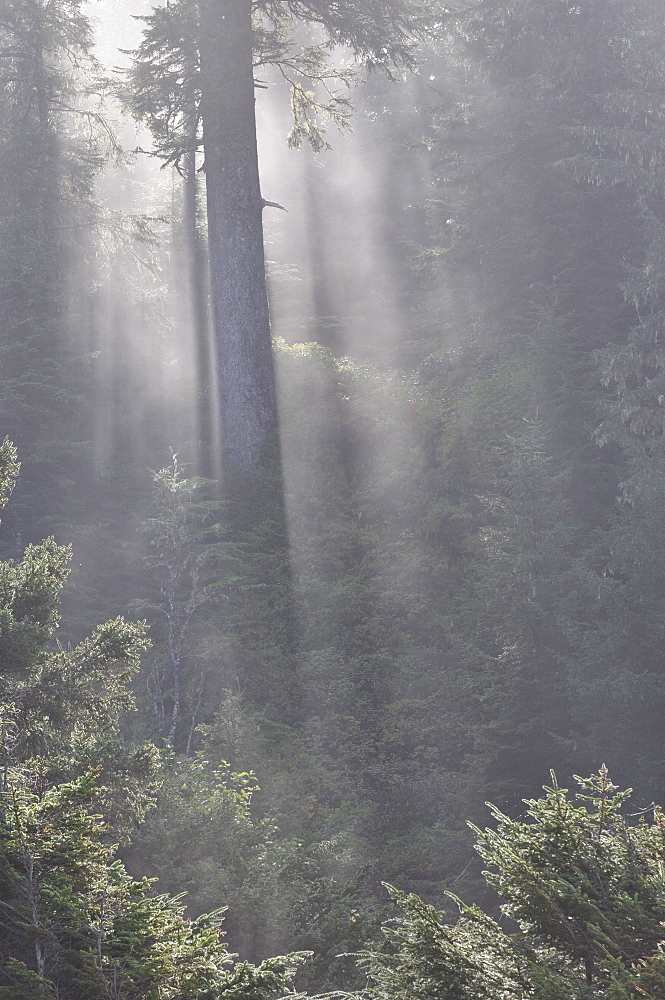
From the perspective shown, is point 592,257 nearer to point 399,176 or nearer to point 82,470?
point 82,470

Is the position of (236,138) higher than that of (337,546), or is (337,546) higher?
(236,138)

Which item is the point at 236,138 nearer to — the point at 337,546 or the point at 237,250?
the point at 237,250

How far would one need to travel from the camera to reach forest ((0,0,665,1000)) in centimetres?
257

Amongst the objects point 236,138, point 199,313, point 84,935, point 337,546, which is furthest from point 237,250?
point 84,935

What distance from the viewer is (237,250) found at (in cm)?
1228

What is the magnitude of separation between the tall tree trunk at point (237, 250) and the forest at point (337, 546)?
2.1 inches

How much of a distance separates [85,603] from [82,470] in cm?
295

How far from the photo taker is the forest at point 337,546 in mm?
2570

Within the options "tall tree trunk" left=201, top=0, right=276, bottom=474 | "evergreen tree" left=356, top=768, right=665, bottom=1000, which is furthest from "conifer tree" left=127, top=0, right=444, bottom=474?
"evergreen tree" left=356, top=768, right=665, bottom=1000

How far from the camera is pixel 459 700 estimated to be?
27.9ft

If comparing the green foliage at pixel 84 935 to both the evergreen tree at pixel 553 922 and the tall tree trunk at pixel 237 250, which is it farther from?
the tall tree trunk at pixel 237 250

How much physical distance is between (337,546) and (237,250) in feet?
16.0

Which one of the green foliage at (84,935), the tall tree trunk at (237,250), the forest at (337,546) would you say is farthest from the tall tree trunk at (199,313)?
the green foliage at (84,935)

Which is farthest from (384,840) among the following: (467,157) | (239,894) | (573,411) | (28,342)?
(467,157)
